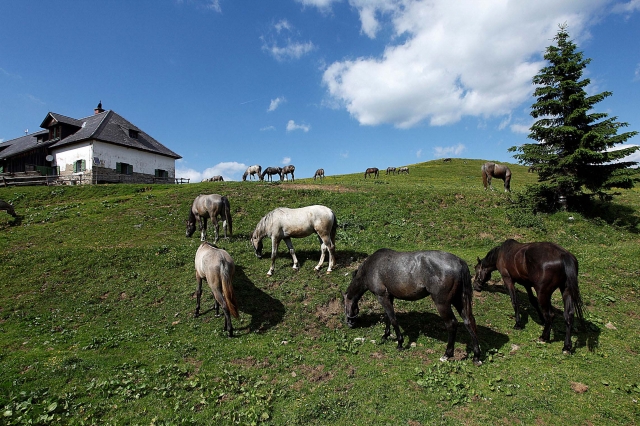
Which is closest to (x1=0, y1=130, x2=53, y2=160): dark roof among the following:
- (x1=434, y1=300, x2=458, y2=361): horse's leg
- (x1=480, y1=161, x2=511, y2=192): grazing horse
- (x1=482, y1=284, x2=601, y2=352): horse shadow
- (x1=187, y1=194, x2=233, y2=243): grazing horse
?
(x1=187, y1=194, x2=233, y2=243): grazing horse

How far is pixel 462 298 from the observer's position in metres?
7.10

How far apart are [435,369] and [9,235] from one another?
22.2 m

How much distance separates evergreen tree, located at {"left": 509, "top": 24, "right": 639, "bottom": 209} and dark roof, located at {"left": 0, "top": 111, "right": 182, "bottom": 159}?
42.9m

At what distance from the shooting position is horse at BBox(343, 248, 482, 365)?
7.03m

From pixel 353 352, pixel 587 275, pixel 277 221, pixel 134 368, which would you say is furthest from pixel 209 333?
pixel 587 275

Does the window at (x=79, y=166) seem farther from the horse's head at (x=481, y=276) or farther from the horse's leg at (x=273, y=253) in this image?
the horse's head at (x=481, y=276)

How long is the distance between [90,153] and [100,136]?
2678mm

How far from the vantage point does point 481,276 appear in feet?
33.7

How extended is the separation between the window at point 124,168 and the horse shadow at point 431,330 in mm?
41054

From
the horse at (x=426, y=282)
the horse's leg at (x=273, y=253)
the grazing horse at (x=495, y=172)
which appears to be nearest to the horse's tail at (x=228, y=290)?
the horse's leg at (x=273, y=253)

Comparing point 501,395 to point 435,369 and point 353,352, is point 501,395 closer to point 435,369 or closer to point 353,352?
point 435,369

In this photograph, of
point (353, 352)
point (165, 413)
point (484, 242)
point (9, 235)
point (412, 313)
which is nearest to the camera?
point (165, 413)

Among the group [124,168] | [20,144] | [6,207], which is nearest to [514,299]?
[6,207]

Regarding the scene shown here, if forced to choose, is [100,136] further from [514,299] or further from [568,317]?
[568,317]
